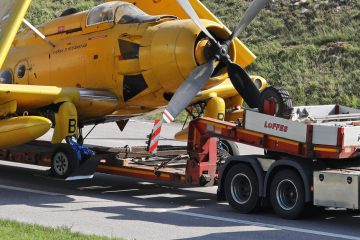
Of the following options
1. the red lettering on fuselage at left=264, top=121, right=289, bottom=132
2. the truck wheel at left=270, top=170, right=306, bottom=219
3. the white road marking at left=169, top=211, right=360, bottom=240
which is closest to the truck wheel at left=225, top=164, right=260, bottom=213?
the truck wheel at left=270, top=170, right=306, bottom=219

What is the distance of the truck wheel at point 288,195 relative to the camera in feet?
38.7

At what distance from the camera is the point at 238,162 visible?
12727 mm

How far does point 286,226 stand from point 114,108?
5674mm

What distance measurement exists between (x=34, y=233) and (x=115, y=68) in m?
5.97

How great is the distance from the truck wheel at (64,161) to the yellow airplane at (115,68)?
0.06 metres

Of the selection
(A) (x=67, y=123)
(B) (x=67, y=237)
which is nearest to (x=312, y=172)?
(B) (x=67, y=237)

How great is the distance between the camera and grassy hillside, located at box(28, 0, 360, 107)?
3086 cm

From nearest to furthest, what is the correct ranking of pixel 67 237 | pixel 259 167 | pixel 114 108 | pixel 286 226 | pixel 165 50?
pixel 67 237, pixel 286 226, pixel 259 167, pixel 165 50, pixel 114 108

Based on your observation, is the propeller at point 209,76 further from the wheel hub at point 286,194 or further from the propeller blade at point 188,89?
the wheel hub at point 286,194

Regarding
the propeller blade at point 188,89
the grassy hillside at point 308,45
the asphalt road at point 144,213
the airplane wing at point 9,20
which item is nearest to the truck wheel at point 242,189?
the asphalt road at point 144,213

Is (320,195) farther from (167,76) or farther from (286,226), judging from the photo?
(167,76)

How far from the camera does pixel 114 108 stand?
1616cm

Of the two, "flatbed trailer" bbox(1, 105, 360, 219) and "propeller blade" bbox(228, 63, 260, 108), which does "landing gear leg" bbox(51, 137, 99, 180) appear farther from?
"propeller blade" bbox(228, 63, 260, 108)

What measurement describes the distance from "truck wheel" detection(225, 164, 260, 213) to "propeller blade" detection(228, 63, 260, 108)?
6.20ft
